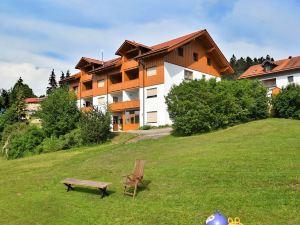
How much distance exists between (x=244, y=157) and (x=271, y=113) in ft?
54.6

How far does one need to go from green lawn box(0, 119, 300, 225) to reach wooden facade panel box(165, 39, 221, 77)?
2176 centimetres

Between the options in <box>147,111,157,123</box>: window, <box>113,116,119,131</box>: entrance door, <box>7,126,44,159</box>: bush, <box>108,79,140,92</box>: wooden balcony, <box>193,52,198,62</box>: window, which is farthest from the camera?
<box>113,116,119,131</box>: entrance door

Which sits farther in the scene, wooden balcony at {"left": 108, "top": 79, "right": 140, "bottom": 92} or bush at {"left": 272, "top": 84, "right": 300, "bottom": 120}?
wooden balcony at {"left": 108, "top": 79, "right": 140, "bottom": 92}

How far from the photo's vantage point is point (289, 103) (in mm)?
29125

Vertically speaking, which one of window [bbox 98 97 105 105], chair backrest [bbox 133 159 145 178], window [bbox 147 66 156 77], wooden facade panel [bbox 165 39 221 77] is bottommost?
chair backrest [bbox 133 159 145 178]

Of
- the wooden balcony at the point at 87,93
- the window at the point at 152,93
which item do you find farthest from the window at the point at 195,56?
the wooden balcony at the point at 87,93

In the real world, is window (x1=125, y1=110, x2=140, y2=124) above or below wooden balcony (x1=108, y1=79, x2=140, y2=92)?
below

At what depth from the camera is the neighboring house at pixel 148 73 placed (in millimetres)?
39469

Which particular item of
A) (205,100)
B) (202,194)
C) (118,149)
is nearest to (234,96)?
(205,100)

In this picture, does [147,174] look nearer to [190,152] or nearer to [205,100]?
[190,152]

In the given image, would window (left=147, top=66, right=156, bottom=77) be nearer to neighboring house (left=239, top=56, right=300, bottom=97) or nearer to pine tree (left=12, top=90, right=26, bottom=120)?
neighboring house (left=239, top=56, right=300, bottom=97)

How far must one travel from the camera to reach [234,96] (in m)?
28.1

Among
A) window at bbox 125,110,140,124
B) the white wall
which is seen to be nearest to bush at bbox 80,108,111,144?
the white wall

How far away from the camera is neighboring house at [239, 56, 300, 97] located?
50.5 m
